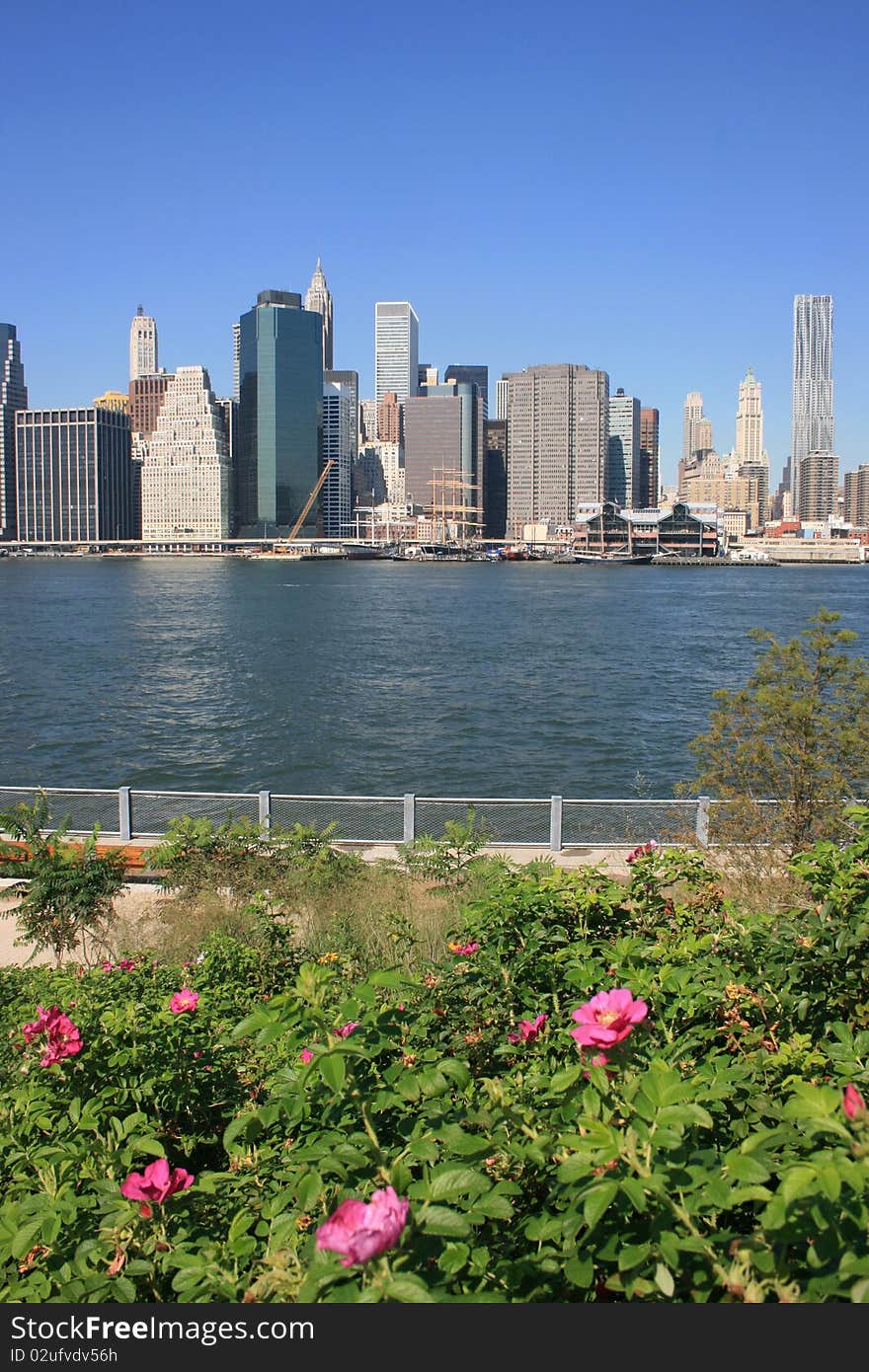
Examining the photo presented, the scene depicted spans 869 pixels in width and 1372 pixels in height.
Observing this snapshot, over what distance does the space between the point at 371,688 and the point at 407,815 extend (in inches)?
1002

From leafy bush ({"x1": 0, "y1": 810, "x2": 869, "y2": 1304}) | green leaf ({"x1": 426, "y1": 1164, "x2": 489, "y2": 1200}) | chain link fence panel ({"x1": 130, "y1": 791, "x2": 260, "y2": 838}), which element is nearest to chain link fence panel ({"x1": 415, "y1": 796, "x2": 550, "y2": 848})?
chain link fence panel ({"x1": 130, "y1": 791, "x2": 260, "y2": 838})

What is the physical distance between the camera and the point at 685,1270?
2254 millimetres

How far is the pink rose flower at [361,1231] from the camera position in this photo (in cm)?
180

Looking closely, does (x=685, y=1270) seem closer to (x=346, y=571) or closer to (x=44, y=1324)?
(x=44, y=1324)

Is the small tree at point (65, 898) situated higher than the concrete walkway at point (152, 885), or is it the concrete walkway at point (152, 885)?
the small tree at point (65, 898)

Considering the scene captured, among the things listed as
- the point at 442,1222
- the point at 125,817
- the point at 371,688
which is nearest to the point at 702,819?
the point at 125,817

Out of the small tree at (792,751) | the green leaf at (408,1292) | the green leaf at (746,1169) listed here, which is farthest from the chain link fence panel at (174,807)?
the green leaf at (408,1292)

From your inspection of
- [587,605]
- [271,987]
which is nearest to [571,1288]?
[271,987]

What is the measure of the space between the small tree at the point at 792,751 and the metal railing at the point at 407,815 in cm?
100

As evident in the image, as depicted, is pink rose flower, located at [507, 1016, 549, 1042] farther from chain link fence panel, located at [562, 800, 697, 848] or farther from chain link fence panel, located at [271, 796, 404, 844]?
chain link fence panel, located at [271, 796, 404, 844]

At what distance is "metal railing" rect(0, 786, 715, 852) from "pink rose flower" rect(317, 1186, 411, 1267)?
36.0ft

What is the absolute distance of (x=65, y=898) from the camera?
8930 mm

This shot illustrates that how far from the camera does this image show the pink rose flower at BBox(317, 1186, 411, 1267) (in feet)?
5.90

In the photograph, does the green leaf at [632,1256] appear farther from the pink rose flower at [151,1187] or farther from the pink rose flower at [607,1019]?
the pink rose flower at [151,1187]
